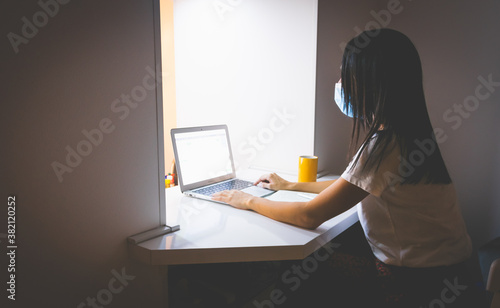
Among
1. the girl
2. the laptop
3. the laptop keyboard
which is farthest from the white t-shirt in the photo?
the laptop keyboard

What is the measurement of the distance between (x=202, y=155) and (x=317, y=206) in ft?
2.22

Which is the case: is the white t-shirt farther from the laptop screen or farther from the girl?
the laptop screen

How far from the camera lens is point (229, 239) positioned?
37.9 inches

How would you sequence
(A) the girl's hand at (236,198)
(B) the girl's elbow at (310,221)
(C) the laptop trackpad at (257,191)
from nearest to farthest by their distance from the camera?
(B) the girl's elbow at (310,221) < (A) the girl's hand at (236,198) < (C) the laptop trackpad at (257,191)

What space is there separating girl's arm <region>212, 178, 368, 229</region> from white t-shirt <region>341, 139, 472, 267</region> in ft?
0.12

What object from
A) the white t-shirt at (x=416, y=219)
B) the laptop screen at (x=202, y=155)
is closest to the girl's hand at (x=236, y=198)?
the laptop screen at (x=202, y=155)

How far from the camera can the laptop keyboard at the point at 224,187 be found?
1407 mm

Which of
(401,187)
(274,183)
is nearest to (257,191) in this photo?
(274,183)

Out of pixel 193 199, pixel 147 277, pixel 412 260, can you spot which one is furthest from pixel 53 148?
pixel 412 260

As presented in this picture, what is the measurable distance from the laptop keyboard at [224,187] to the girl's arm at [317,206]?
0.98 ft

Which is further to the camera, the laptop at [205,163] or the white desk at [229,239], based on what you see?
the laptop at [205,163]

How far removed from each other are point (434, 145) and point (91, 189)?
37.1 inches

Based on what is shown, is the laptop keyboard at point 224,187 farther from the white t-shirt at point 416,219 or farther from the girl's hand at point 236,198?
the white t-shirt at point 416,219

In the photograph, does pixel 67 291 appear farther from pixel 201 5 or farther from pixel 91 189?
pixel 201 5
